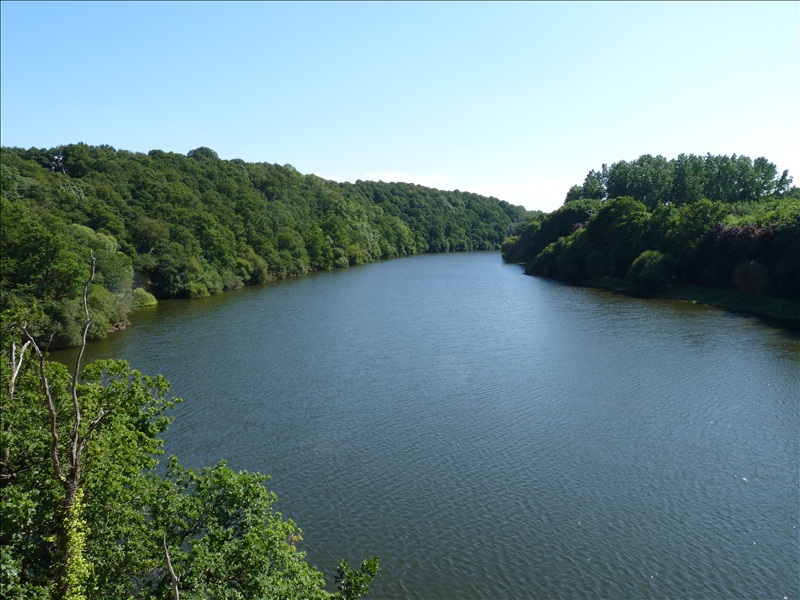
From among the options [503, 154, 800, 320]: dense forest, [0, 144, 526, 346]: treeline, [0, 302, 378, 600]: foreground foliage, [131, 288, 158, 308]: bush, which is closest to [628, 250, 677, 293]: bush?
[503, 154, 800, 320]: dense forest

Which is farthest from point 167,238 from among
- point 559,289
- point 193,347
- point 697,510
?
point 697,510

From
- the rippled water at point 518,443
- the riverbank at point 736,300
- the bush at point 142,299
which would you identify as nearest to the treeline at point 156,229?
the bush at point 142,299

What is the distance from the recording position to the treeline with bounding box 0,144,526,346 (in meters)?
41.4

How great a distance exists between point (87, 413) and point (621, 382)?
26.6 metres

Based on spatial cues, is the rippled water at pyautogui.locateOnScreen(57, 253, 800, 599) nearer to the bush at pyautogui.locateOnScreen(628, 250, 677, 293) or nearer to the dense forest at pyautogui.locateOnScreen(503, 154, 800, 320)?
the dense forest at pyautogui.locateOnScreen(503, 154, 800, 320)

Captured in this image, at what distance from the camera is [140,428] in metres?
14.3

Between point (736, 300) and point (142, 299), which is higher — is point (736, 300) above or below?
above

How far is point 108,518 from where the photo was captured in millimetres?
10625

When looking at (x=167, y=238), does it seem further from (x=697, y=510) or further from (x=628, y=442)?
(x=697, y=510)

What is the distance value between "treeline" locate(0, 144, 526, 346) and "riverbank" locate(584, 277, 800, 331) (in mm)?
47352

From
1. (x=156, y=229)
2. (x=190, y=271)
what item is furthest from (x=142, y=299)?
(x=156, y=229)

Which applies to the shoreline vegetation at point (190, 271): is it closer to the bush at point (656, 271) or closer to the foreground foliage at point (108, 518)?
the foreground foliage at point (108, 518)

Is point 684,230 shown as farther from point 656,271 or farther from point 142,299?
point 142,299

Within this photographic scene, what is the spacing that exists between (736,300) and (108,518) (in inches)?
2144
